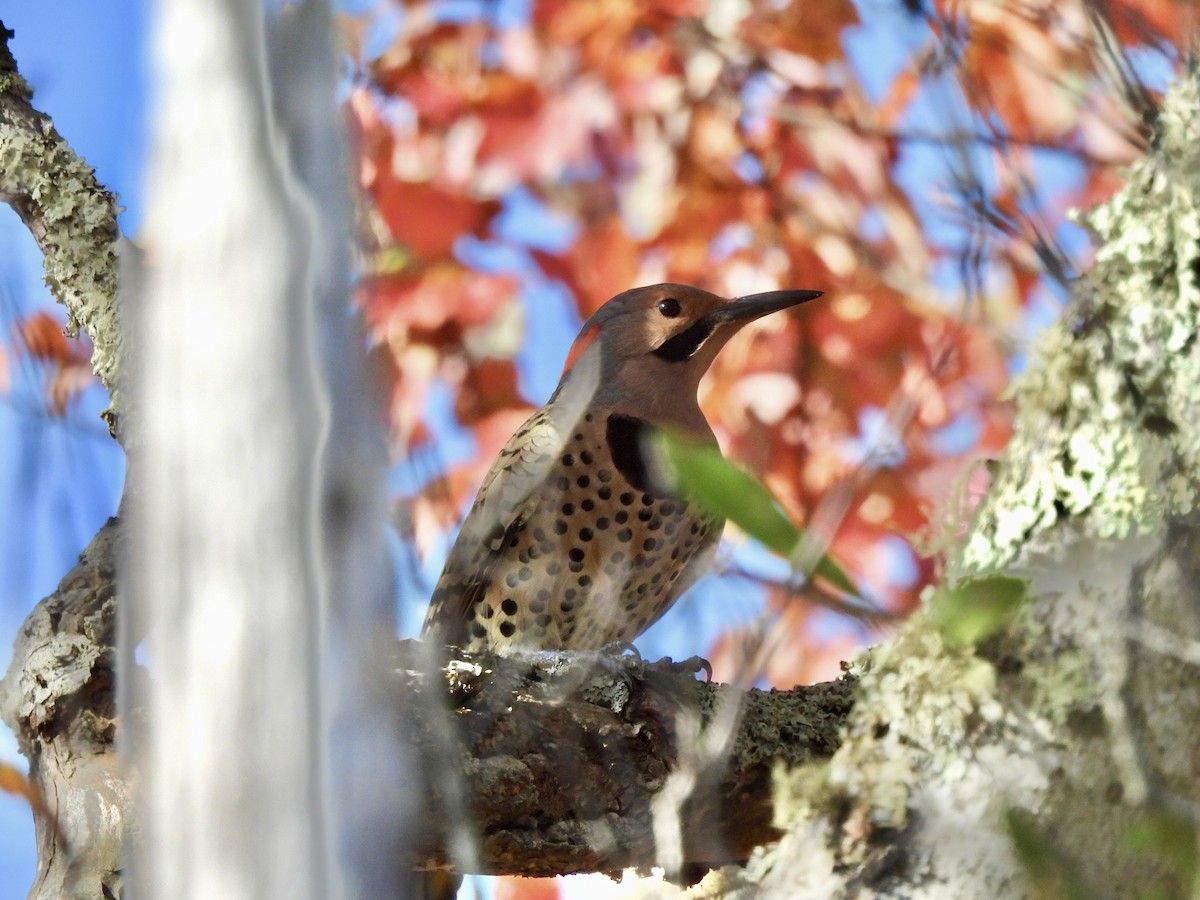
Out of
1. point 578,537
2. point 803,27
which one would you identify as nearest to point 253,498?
point 803,27

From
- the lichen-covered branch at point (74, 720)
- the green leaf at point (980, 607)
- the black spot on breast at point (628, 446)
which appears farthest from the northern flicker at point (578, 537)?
the green leaf at point (980, 607)

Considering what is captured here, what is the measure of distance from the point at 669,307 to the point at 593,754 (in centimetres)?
107

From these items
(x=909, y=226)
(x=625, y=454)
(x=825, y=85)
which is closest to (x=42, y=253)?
(x=625, y=454)

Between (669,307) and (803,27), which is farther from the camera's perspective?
(669,307)

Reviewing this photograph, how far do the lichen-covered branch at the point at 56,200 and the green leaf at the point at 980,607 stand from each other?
112 centimetres

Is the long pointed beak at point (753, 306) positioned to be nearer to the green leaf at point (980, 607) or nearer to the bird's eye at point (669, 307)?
the bird's eye at point (669, 307)

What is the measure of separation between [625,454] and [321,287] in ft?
4.45

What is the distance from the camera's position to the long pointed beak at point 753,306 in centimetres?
145

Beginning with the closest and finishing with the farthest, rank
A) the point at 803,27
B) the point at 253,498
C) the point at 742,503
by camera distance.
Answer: the point at 253,498, the point at 742,503, the point at 803,27

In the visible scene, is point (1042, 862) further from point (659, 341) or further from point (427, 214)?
point (659, 341)

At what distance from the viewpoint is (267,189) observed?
435 millimetres

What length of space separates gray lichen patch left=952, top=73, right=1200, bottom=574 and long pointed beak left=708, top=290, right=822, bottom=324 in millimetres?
729

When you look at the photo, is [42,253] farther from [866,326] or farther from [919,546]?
[919,546]

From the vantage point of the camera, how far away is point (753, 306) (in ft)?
5.79
